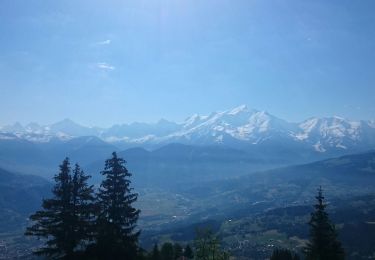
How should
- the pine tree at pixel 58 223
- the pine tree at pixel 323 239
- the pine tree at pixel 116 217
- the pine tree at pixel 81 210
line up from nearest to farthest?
1. the pine tree at pixel 58 223
2. the pine tree at pixel 116 217
3. the pine tree at pixel 81 210
4. the pine tree at pixel 323 239

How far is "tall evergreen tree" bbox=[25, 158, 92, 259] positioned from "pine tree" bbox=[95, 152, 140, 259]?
160 cm

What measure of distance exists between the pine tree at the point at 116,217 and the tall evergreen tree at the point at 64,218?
1.60 meters

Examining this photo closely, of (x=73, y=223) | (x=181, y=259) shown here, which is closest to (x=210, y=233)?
(x=73, y=223)

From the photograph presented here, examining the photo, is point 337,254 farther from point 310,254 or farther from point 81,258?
point 81,258

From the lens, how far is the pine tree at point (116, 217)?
122ft

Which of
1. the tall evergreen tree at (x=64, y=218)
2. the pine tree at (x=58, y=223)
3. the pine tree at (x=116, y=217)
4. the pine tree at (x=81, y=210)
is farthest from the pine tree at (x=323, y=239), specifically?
the pine tree at (x=58, y=223)

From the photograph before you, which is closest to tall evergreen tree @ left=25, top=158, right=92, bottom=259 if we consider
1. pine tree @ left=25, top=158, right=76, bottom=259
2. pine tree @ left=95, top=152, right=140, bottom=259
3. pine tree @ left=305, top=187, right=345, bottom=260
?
pine tree @ left=25, top=158, right=76, bottom=259

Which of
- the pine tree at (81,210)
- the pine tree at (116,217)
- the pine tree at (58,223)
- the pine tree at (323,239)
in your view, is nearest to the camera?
the pine tree at (58,223)

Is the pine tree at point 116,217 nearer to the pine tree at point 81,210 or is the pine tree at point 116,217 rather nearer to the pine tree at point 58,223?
the pine tree at point 81,210

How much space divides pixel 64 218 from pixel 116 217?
4386 mm

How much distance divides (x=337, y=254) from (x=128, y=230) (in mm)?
26996

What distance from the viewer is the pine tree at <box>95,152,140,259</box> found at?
3709 centimetres

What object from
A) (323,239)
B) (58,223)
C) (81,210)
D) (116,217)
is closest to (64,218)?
(58,223)

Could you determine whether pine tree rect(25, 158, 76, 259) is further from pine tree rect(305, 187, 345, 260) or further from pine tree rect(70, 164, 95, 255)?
pine tree rect(305, 187, 345, 260)
